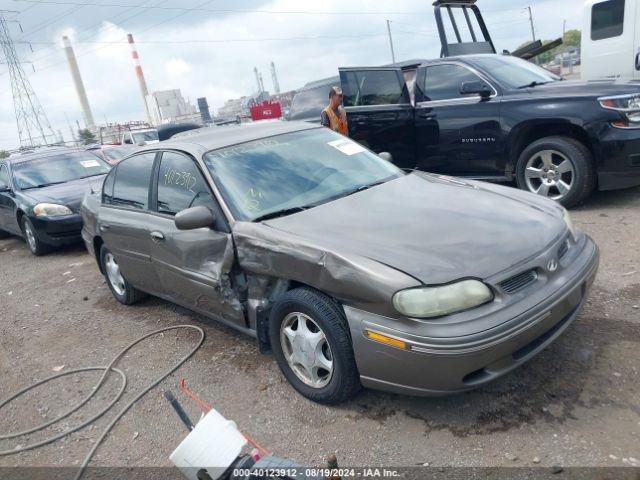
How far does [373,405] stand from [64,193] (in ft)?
21.8

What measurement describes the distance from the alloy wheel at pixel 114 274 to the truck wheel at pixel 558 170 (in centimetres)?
450

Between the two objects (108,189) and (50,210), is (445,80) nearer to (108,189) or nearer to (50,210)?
(108,189)

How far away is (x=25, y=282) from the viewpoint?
264 inches

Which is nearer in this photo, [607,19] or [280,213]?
[280,213]

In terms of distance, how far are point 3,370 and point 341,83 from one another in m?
5.29

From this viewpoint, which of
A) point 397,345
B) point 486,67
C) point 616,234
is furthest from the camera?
point 486,67

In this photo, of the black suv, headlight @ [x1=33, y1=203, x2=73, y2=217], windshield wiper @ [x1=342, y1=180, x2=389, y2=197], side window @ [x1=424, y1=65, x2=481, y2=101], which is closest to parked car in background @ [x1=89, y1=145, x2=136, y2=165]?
headlight @ [x1=33, y1=203, x2=73, y2=217]

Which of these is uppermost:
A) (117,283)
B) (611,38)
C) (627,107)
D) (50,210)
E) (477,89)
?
(611,38)

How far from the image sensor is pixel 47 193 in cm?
786

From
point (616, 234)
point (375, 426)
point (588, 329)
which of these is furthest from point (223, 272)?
point (616, 234)

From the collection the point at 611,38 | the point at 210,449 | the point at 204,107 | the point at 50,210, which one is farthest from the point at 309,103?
the point at 204,107

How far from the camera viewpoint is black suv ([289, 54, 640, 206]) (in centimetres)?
535

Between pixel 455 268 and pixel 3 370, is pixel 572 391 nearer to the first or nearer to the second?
pixel 455 268

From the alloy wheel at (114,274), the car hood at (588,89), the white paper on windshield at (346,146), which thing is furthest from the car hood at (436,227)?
the car hood at (588,89)
